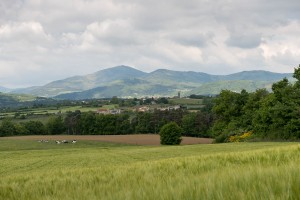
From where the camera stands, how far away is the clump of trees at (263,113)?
79375 mm

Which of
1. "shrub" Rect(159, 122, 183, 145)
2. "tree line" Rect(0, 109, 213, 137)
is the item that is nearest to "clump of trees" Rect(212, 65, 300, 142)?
"shrub" Rect(159, 122, 183, 145)

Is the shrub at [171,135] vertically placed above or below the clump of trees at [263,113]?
below

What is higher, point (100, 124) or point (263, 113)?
point (263, 113)

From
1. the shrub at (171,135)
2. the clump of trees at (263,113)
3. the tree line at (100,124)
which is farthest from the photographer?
the tree line at (100,124)

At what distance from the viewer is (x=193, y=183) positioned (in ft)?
13.7

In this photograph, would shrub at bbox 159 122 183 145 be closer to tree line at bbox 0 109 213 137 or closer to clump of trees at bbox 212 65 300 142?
clump of trees at bbox 212 65 300 142

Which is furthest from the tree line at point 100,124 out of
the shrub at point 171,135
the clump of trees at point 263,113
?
the clump of trees at point 263,113

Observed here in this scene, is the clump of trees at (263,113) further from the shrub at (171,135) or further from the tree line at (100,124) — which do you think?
the tree line at (100,124)

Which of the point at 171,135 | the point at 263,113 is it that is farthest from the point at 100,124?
the point at 263,113

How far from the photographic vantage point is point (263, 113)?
84.4 metres

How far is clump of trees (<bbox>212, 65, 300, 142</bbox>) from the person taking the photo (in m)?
79.4

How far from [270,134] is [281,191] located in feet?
285

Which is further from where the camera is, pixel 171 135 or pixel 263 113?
pixel 171 135

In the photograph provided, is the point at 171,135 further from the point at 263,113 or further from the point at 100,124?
the point at 100,124
